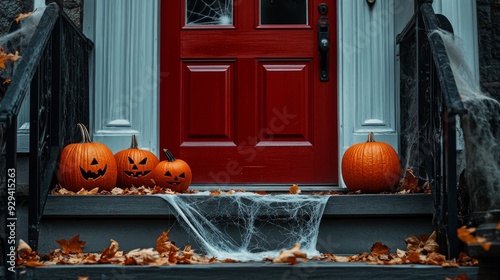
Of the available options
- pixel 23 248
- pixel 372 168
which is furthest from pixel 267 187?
pixel 23 248

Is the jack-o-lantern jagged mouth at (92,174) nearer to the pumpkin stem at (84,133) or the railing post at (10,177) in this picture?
the pumpkin stem at (84,133)

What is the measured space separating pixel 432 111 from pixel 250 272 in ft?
5.16

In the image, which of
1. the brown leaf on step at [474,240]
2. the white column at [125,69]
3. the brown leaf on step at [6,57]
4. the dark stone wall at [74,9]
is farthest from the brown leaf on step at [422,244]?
the dark stone wall at [74,9]

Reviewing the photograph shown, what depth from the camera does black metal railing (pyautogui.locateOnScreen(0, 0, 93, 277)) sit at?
13.4ft

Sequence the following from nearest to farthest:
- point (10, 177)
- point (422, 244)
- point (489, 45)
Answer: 1. point (10, 177)
2. point (422, 244)
3. point (489, 45)

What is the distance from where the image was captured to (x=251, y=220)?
184 inches

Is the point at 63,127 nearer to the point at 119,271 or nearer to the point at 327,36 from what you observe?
the point at 119,271

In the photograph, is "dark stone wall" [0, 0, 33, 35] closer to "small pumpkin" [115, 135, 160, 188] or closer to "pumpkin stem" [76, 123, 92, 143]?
"pumpkin stem" [76, 123, 92, 143]

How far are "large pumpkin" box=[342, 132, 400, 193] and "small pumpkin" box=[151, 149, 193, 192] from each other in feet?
3.61

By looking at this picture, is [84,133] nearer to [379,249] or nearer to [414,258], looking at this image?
[379,249]

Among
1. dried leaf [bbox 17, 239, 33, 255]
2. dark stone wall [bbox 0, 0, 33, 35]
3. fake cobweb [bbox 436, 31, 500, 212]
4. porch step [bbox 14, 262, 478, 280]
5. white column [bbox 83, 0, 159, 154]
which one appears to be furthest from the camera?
white column [bbox 83, 0, 159, 154]

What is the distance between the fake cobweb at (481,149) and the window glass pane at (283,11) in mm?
1798

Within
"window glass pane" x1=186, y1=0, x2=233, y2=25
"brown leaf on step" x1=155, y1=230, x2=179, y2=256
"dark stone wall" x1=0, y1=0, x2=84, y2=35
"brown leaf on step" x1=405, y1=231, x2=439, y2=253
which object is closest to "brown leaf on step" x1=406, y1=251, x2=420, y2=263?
"brown leaf on step" x1=405, y1=231, x2=439, y2=253

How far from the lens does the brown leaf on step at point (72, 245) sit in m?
4.58
